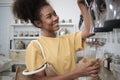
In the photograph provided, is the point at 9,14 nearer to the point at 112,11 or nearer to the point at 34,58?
the point at 34,58

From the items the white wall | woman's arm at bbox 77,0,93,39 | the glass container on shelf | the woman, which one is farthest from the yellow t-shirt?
the white wall

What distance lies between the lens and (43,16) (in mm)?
1080

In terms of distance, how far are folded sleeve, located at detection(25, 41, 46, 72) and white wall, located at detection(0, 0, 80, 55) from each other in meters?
3.99

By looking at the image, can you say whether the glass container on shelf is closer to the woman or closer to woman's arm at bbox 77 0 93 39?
woman's arm at bbox 77 0 93 39

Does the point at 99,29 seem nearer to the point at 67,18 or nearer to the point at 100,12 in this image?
the point at 100,12

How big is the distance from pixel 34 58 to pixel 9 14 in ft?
14.6

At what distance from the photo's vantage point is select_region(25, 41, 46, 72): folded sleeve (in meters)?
1.01

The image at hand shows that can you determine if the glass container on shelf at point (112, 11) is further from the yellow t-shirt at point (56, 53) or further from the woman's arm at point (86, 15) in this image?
the yellow t-shirt at point (56, 53)

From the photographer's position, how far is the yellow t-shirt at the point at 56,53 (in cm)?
102

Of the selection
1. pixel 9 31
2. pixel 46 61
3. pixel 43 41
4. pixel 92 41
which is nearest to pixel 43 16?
pixel 43 41

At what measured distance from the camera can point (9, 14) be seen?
207 inches

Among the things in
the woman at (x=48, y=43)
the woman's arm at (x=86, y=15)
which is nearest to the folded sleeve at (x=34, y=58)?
the woman at (x=48, y=43)

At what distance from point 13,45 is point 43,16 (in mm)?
4142

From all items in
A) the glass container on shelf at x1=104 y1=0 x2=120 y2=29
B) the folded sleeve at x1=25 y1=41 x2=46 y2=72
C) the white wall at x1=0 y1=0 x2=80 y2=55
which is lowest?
the folded sleeve at x1=25 y1=41 x2=46 y2=72
